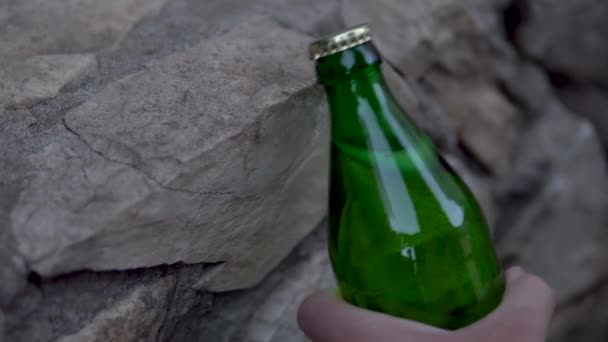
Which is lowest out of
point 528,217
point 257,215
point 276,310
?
point 528,217

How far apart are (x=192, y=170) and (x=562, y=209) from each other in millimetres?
758

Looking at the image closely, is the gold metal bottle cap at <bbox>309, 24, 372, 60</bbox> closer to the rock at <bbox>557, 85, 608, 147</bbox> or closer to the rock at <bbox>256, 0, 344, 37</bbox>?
the rock at <bbox>256, 0, 344, 37</bbox>

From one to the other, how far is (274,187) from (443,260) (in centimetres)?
22

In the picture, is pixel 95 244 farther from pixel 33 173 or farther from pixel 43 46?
pixel 43 46

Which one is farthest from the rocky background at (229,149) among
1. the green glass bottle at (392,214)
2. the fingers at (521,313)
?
the fingers at (521,313)

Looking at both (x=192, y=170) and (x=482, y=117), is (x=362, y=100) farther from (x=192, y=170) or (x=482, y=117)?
(x=482, y=117)

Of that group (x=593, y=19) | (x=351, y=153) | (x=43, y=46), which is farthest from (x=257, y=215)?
(x=593, y=19)

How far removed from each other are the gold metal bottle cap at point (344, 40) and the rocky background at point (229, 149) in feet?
0.38

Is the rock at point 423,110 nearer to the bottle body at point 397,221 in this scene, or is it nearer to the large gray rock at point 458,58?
the large gray rock at point 458,58

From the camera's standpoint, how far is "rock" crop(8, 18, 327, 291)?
22.6 inches

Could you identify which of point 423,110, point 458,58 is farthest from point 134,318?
point 458,58

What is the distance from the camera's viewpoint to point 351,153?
622 millimetres

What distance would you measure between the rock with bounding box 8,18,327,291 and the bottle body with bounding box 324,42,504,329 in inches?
3.9

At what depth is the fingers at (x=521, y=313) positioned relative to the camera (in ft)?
1.91
